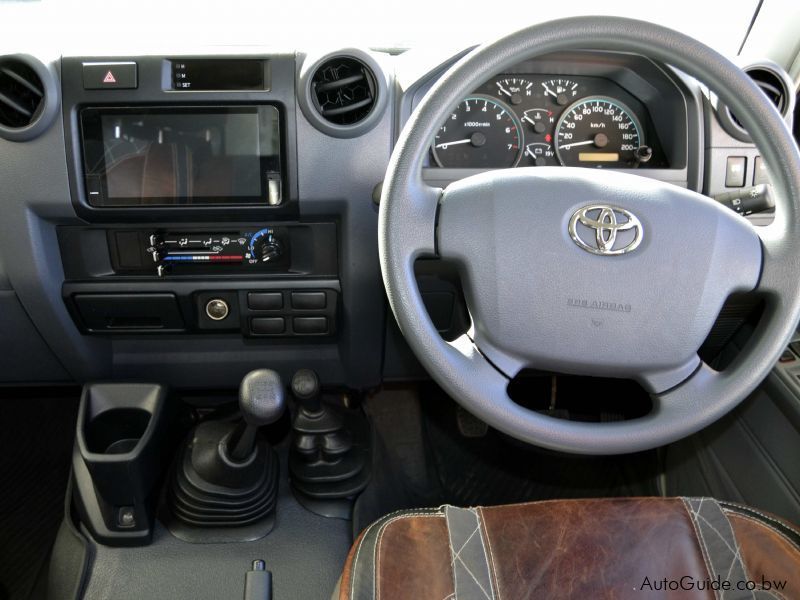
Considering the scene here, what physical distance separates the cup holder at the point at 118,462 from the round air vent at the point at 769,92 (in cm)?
124

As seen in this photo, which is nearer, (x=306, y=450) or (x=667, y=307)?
(x=667, y=307)

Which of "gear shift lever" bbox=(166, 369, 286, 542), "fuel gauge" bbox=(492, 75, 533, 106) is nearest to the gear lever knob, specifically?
"gear shift lever" bbox=(166, 369, 286, 542)

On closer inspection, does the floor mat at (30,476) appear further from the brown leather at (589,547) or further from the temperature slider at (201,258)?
the brown leather at (589,547)

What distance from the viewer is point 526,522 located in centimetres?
99

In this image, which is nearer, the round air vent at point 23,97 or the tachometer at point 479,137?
the round air vent at point 23,97

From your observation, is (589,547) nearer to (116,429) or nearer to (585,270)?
(585,270)

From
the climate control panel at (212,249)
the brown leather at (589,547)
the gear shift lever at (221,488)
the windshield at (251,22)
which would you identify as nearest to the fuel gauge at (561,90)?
the windshield at (251,22)

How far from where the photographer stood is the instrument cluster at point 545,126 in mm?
1231

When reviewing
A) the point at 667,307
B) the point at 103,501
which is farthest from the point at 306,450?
the point at 667,307

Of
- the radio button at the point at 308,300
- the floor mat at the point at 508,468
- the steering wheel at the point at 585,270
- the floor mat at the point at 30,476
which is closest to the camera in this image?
the steering wheel at the point at 585,270

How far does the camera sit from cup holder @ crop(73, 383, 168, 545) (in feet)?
4.03

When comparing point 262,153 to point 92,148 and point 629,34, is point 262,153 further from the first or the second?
point 629,34

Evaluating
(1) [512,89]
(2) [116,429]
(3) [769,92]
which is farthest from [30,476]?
(3) [769,92]

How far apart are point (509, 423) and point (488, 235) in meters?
0.26
